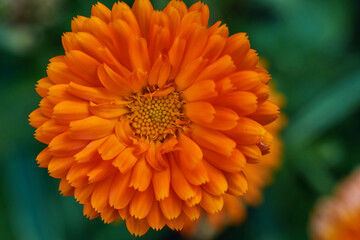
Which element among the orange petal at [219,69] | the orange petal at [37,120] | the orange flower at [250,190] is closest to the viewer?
the orange petal at [219,69]

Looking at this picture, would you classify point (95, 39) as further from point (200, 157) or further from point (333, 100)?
point (333, 100)

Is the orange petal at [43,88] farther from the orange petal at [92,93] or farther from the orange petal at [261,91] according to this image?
the orange petal at [261,91]

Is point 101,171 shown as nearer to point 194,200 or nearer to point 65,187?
point 65,187

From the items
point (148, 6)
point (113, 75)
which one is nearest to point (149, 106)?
point (113, 75)

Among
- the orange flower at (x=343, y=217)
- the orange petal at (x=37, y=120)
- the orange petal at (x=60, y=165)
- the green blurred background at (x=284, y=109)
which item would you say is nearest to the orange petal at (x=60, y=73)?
the orange petal at (x=37, y=120)

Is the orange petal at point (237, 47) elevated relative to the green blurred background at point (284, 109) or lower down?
elevated

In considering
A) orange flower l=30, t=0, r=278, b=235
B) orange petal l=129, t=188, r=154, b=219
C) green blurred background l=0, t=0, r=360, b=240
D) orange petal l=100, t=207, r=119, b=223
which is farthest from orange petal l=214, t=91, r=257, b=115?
green blurred background l=0, t=0, r=360, b=240
